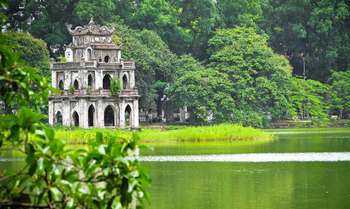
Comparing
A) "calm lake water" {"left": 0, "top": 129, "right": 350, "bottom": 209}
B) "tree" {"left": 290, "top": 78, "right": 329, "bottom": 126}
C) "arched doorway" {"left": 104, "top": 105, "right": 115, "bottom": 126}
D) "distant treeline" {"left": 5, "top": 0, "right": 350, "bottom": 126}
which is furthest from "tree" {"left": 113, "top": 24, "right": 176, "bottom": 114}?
"calm lake water" {"left": 0, "top": 129, "right": 350, "bottom": 209}

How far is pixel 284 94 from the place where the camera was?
202 feet

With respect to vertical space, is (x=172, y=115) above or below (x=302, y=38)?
below

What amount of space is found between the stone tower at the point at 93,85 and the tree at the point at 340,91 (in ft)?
57.0

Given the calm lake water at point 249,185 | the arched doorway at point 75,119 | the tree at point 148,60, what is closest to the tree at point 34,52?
the arched doorway at point 75,119

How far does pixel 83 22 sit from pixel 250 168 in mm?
37104

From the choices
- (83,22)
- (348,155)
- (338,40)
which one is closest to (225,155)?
(348,155)

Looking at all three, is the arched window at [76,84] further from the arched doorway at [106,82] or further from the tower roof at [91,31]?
the tower roof at [91,31]

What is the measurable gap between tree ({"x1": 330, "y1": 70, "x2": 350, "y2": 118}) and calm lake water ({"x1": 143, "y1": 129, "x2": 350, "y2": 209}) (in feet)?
96.7

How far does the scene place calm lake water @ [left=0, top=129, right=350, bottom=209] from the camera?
65.3ft

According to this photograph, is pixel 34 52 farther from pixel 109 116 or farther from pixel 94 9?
pixel 94 9

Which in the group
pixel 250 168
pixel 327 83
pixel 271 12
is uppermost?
pixel 271 12

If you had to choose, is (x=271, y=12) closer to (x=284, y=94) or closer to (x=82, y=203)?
(x=284, y=94)

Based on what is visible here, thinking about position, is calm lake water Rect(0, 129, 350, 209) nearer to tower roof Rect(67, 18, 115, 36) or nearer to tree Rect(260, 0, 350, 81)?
tower roof Rect(67, 18, 115, 36)

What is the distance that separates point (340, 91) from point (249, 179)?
40.2m
